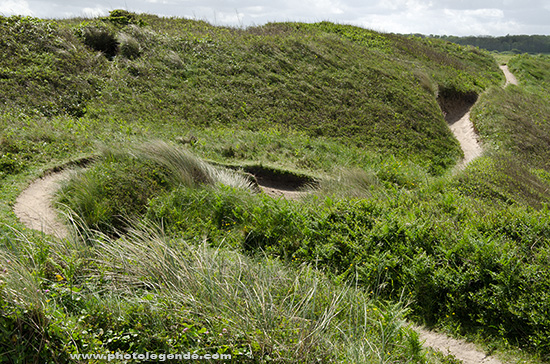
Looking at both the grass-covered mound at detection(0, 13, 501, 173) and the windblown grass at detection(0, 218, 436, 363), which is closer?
the windblown grass at detection(0, 218, 436, 363)

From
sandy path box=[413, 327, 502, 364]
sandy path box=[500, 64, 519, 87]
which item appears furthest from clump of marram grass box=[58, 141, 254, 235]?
sandy path box=[500, 64, 519, 87]

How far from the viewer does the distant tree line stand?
339ft

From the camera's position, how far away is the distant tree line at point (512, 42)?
103250 millimetres

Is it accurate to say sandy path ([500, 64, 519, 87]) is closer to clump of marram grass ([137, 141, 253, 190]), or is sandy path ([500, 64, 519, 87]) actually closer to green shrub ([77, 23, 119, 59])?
green shrub ([77, 23, 119, 59])

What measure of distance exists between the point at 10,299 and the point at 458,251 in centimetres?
548

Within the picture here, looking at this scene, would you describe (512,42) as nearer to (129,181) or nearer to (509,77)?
(509,77)

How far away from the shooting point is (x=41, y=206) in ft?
22.3

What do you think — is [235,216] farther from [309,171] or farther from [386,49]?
[386,49]

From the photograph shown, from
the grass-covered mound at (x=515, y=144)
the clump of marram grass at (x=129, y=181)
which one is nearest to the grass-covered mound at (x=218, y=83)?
the grass-covered mound at (x=515, y=144)

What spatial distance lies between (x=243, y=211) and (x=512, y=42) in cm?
12792

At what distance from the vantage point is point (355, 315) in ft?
15.0

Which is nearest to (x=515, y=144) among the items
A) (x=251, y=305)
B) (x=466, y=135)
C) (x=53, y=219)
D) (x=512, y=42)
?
(x=466, y=135)

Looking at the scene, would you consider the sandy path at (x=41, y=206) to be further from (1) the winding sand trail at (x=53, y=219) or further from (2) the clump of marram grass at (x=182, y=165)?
(2) the clump of marram grass at (x=182, y=165)

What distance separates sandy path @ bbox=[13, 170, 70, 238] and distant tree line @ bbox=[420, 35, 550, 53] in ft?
365
